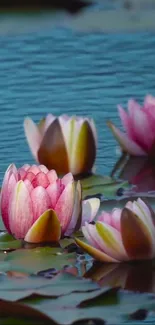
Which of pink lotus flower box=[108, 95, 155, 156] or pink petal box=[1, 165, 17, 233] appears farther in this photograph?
pink lotus flower box=[108, 95, 155, 156]

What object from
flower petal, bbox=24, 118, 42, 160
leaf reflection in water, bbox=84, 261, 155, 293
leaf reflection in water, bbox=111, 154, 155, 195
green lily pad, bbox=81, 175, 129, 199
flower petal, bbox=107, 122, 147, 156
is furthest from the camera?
flower petal, bbox=107, 122, 147, 156

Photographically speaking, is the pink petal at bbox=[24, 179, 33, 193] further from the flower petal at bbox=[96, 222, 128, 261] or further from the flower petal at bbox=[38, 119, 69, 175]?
the flower petal at bbox=[38, 119, 69, 175]

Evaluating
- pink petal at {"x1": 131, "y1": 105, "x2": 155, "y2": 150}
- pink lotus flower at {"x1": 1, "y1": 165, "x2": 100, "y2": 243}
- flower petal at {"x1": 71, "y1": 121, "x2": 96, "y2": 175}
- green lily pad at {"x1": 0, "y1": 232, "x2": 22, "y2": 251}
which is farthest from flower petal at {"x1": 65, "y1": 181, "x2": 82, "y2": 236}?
pink petal at {"x1": 131, "y1": 105, "x2": 155, "y2": 150}

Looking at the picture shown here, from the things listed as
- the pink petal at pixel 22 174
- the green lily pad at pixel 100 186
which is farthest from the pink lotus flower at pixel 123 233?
the green lily pad at pixel 100 186

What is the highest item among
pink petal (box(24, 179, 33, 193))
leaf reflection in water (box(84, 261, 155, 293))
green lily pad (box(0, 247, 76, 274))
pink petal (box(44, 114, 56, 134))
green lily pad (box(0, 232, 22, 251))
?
pink petal (box(44, 114, 56, 134))

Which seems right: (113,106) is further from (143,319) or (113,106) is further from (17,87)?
(143,319)

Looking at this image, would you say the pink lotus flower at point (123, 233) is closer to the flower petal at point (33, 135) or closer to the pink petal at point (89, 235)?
the pink petal at point (89, 235)
